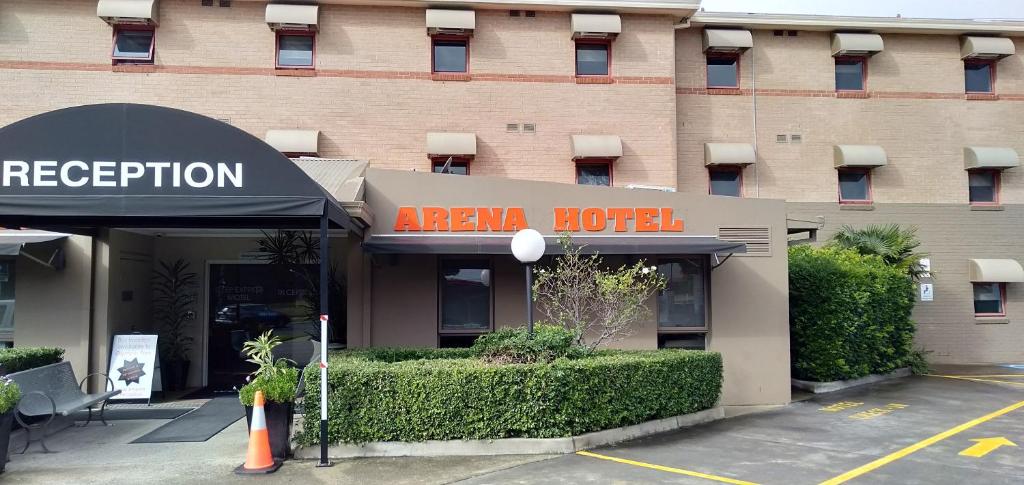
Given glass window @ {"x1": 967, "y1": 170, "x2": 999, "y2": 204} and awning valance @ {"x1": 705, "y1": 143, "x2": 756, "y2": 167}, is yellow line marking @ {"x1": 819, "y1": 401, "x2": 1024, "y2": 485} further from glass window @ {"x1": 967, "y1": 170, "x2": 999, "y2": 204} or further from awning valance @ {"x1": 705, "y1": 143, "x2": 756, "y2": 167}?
glass window @ {"x1": 967, "y1": 170, "x2": 999, "y2": 204}

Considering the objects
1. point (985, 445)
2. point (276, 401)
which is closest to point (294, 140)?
point (276, 401)

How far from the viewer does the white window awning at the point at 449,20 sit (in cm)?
1456

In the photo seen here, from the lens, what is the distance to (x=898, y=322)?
47.3ft

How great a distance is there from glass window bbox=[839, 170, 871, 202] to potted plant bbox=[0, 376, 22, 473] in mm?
16738

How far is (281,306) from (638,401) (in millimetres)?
7421

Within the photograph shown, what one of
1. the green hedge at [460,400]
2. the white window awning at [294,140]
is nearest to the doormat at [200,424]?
the green hedge at [460,400]

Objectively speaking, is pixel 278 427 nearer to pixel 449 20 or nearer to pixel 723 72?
pixel 449 20

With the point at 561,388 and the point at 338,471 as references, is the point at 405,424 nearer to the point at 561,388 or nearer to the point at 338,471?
the point at 338,471

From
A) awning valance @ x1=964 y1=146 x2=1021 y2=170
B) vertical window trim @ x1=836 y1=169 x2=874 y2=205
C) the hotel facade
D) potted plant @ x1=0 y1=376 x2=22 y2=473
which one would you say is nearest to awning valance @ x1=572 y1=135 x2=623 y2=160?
the hotel facade

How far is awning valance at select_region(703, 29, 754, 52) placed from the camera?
1595 centimetres

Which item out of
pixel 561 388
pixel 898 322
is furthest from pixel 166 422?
pixel 898 322

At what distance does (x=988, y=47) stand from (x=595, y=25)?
10.1m

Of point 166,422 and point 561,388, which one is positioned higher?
point 561,388

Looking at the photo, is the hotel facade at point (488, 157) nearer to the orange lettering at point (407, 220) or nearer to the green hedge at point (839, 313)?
the orange lettering at point (407, 220)
